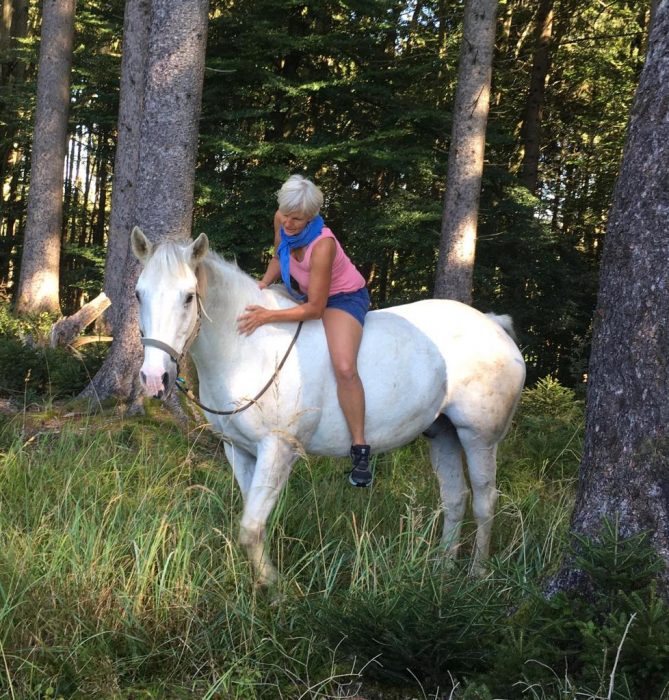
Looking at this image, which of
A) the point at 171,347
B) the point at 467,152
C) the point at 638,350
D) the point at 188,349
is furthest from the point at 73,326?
the point at 638,350

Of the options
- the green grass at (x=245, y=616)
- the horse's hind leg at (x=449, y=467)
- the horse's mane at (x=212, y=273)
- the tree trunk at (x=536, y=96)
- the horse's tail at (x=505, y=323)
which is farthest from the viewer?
the tree trunk at (x=536, y=96)

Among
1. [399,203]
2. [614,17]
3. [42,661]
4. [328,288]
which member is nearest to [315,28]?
[399,203]

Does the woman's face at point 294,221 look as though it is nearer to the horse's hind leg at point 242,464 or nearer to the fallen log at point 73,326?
the horse's hind leg at point 242,464

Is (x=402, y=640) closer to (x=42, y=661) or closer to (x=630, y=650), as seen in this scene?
(x=630, y=650)

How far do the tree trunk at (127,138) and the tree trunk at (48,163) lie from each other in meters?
3.08

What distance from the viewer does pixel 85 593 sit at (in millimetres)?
3334

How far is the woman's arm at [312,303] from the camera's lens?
414cm

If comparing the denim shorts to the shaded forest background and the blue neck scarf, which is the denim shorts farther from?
the shaded forest background

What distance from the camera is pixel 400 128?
13.1 metres

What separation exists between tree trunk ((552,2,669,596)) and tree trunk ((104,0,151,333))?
9258mm

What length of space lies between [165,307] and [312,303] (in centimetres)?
93

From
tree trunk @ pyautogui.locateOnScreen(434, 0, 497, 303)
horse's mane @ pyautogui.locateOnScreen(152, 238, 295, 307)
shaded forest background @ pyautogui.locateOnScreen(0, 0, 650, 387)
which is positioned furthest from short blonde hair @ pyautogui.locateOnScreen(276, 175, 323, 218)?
shaded forest background @ pyautogui.locateOnScreen(0, 0, 650, 387)

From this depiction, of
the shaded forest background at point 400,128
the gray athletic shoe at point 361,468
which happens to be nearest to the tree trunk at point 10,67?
the shaded forest background at point 400,128

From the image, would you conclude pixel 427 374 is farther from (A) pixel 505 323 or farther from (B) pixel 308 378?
(A) pixel 505 323
